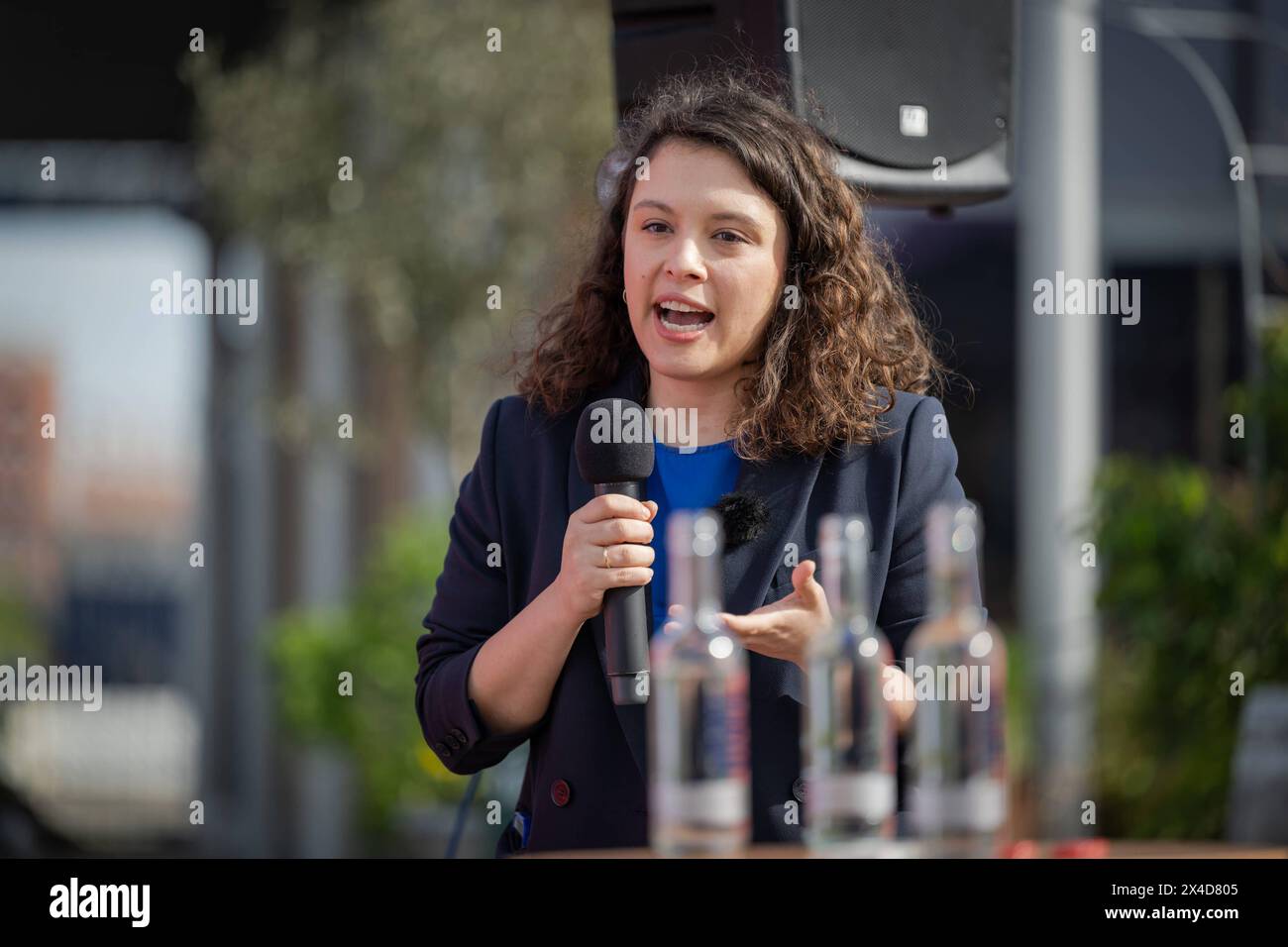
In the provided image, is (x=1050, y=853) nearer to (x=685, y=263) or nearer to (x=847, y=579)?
(x=847, y=579)

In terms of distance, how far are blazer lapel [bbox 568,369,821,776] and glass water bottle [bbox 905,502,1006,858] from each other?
0.59 metres

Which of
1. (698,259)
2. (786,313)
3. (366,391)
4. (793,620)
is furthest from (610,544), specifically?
(366,391)

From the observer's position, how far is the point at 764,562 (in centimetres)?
195

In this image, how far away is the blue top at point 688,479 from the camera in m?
2.00

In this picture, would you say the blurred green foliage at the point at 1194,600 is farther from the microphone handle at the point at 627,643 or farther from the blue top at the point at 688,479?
the microphone handle at the point at 627,643

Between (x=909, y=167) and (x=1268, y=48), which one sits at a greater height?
(x=1268, y=48)

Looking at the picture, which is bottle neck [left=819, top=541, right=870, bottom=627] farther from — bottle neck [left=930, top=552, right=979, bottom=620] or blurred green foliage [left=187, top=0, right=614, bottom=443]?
blurred green foliage [left=187, top=0, right=614, bottom=443]

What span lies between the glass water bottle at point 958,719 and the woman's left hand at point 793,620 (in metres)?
0.25

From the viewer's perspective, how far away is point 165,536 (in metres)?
8.34
